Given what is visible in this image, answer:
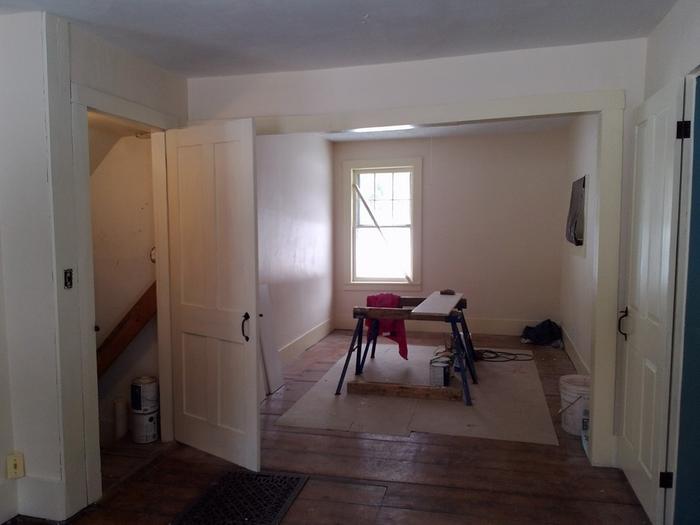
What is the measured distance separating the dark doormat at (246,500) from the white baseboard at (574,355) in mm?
3090

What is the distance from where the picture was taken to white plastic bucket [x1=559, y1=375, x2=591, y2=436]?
136 inches

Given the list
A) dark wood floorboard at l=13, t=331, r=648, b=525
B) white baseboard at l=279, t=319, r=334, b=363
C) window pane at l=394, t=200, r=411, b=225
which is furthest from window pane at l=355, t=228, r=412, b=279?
dark wood floorboard at l=13, t=331, r=648, b=525

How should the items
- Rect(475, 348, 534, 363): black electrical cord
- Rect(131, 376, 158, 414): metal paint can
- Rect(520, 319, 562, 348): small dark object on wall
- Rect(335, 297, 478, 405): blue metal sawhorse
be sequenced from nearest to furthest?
1. Rect(131, 376, 158, 414): metal paint can
2. Rect(335, 297, 478, 405): blue metal sawhorse
3. Rect(475, 348, 534, 363): black electrical cord
4. Rect(520, 319, 562, 348): small dark object on wall

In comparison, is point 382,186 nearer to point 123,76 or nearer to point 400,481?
point 123,76

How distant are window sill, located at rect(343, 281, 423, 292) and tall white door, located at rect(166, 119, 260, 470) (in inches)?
156

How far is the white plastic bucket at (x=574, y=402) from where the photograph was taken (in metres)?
3.47

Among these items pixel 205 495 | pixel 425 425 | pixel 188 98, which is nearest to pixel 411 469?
A: pixel 425 425

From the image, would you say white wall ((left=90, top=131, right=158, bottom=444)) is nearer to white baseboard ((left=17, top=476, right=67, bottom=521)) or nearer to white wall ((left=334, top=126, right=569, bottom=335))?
white baseboard ((left=17, top=476, right=67, bottom=521))

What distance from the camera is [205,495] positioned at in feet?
9.11

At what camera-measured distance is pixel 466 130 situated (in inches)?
251

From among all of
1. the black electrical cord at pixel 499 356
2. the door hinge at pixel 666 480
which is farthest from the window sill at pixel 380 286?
the door hinge at pixel 666 480

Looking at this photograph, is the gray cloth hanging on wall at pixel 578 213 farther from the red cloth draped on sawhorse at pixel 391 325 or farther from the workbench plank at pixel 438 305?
the red cloth draped on sawhorse at pixel 391 325

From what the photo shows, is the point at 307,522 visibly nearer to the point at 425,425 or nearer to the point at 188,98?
the point at 425,425

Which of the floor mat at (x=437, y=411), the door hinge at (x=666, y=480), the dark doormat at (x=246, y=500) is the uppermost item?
the door hinge at (x=666, y=480)
